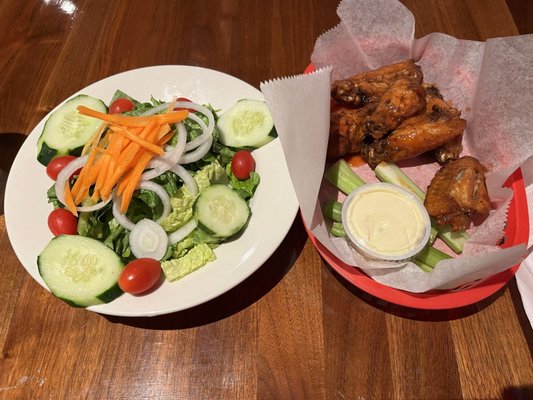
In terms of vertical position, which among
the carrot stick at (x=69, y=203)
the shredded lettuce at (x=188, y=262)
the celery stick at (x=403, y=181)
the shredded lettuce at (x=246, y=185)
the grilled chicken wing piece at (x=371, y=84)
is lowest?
the celery stick at (x=403, y=181)

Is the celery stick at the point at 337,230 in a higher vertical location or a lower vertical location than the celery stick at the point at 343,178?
lower

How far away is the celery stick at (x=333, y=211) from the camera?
81.5 inches

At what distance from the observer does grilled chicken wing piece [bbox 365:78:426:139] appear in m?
2.18

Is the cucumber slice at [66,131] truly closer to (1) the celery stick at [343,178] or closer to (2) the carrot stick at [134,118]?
(2) the carrot stick at [134,118]

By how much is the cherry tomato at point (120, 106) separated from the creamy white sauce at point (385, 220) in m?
1.35

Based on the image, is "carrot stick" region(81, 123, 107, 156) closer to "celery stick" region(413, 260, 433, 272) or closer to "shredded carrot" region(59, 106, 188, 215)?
"shredded carrot" region(59, 106, 188, 215)

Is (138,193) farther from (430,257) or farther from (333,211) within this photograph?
(430,257)

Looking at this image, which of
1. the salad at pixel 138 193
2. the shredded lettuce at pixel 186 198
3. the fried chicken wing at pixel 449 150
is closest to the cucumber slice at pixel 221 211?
the salad at pixel 138 193

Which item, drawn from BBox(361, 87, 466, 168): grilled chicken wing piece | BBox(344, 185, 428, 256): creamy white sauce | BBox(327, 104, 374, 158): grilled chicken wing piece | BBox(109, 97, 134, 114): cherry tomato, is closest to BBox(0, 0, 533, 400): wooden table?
BBox(344, 185, 428, 256): creamy white sauce

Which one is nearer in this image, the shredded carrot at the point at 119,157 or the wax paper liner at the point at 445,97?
the wax paper liner at the point at 445,97

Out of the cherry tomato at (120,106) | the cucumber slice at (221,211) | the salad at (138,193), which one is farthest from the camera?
the cherry tomato at (120,106)

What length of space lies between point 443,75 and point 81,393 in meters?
2.61

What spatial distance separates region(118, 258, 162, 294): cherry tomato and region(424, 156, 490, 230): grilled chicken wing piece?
137 centimetres

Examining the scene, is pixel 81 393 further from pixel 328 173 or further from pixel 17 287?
pixel 328 173
